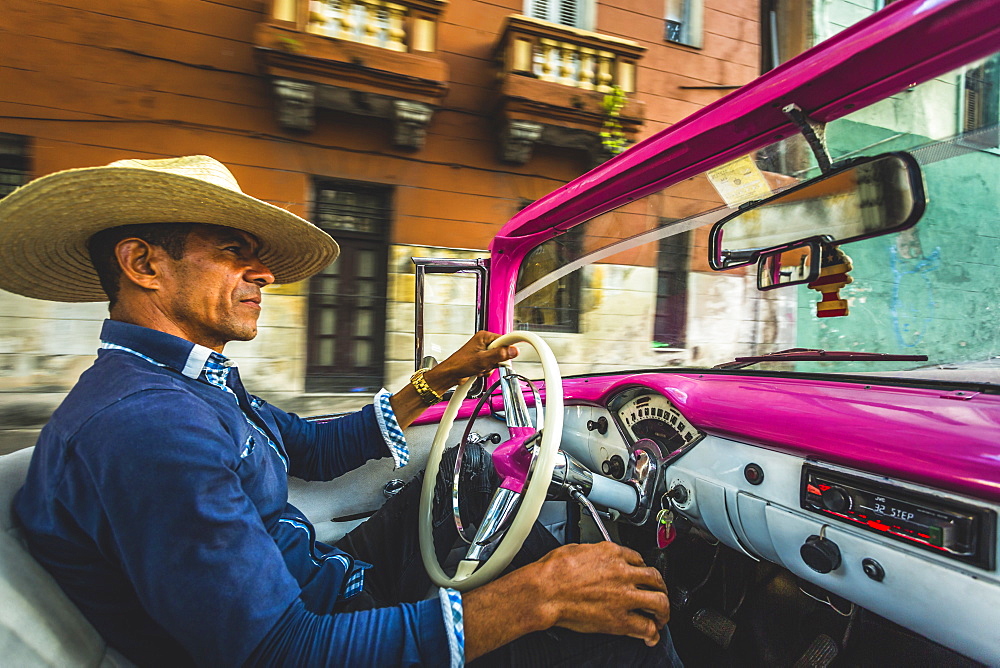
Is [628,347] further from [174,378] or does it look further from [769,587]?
[174,378]

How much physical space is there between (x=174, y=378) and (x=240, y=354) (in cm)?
382

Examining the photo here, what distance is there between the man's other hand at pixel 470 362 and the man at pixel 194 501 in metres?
0.53

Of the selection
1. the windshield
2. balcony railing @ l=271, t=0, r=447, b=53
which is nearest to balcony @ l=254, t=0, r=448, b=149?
balcony railing @ l=271, t=0, r=447, b=53

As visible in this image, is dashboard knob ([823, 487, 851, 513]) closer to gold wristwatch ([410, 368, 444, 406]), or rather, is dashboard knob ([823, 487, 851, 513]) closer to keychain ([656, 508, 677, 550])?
keychain ([656, 508, 677, 550])

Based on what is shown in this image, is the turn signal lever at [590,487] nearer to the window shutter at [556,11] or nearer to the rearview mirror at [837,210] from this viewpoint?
the rearview mirror at [837,210]

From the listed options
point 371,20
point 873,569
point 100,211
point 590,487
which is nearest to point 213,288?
point 100,211

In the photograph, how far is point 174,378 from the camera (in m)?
1.07

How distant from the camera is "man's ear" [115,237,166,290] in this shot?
118cm

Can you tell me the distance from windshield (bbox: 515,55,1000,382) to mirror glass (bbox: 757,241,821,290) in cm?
6

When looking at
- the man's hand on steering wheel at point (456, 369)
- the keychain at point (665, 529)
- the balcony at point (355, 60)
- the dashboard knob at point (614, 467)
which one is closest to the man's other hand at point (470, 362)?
the man's hand on steering wheel at point (456, 369)

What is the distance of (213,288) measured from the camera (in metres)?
1.25

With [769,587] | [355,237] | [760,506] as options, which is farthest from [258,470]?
[355,237]

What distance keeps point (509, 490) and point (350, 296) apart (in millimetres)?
4265

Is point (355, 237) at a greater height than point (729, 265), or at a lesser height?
greater
